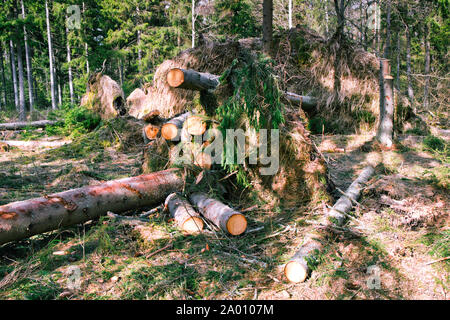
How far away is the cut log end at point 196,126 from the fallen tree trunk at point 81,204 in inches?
26.9

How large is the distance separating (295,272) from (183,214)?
163 centimetres

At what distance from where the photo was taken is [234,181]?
4.70 meters

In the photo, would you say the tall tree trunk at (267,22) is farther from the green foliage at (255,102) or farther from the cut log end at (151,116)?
the cut log end at (151,116)

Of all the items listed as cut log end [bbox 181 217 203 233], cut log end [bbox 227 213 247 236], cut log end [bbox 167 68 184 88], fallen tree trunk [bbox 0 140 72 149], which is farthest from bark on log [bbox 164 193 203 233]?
fallen tree trunk [bbox 0 140 72 149]

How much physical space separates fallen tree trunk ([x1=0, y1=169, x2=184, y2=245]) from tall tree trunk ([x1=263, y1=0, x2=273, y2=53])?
4.54m

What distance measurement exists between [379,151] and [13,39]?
24456mm

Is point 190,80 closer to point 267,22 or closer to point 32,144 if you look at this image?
point 267,22

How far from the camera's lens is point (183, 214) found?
388 cm

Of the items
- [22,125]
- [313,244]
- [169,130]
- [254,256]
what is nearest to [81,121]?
[22,125]

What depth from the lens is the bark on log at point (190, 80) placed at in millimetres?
4188

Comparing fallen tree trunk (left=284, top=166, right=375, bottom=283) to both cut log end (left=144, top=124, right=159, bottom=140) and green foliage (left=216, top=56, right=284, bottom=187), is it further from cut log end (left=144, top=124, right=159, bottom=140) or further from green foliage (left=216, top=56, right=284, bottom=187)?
cut log end (left=144, top=124, right=159, bottom=140)

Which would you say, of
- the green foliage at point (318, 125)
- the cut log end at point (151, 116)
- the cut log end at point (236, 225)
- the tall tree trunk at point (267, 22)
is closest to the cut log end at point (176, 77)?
the cut log end at point (151, 116)
